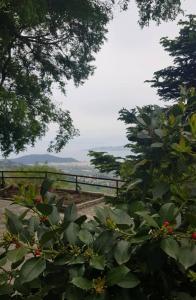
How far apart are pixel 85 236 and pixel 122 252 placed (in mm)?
180

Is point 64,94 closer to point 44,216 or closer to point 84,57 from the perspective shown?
point 84,57

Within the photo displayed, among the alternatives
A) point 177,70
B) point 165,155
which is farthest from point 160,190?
point 177,70

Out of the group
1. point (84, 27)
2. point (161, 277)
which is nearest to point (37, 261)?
point (161, 277)

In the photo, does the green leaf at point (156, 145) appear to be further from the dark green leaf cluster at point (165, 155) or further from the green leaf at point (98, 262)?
the green leaf at point (98, 262)

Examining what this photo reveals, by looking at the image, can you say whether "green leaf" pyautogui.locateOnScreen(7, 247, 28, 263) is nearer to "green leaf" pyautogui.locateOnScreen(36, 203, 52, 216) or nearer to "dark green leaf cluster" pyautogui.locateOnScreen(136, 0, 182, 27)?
"green leaf" pyautogui.locateOnScreen(36, 203, 52, 216)

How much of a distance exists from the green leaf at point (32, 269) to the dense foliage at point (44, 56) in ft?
41.9

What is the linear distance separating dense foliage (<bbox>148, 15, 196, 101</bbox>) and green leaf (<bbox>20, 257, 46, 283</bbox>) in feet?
41.7

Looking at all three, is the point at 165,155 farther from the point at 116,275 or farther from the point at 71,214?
the point at 116,275

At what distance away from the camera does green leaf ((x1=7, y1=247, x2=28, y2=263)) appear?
147 centimetres

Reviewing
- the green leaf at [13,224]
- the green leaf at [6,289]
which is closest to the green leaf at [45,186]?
the green leaf at [13,224]

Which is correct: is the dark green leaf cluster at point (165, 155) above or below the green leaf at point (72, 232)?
above

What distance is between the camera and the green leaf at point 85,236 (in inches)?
61.7

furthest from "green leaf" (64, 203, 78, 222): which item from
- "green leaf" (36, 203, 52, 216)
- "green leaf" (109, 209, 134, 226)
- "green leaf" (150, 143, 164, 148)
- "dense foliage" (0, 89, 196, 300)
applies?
"green leaf" (150, 143, 164, 148)

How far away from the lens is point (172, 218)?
1.54 meters
